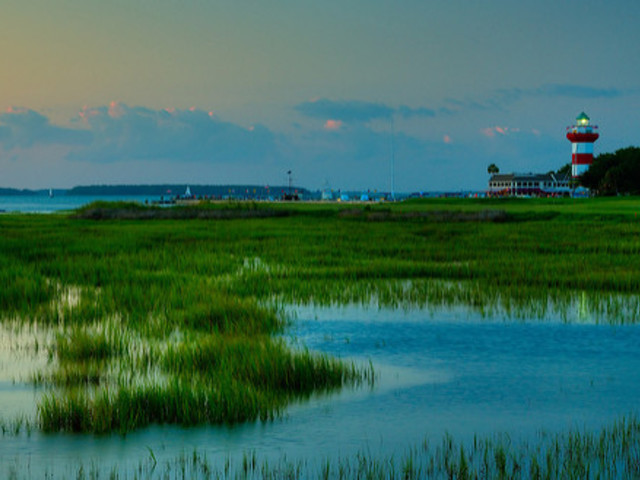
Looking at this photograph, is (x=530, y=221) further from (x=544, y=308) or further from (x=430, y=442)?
(x=430, y=442)

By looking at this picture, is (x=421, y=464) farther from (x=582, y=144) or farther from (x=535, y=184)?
(x=535, y=184)

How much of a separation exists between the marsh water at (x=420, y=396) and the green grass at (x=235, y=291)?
475mm

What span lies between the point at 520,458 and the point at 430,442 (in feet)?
3.37

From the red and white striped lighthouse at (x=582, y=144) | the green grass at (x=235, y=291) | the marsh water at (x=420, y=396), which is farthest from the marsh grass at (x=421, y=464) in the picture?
the red and white striped lighthouse at (x=582, y=144)

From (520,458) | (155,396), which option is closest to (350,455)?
(520,458)

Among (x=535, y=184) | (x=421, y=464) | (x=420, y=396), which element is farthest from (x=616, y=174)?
(x=421, y=464)

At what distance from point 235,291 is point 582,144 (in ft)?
382

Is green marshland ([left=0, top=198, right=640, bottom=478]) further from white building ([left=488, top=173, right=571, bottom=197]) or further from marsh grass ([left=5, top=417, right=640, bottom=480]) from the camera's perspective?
white building ([left=488, top=173, right=571, bottom=197])

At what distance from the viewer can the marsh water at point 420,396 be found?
24.3 ft

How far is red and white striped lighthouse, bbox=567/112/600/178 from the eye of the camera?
12231cm

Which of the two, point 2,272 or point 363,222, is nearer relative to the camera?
point 2,272

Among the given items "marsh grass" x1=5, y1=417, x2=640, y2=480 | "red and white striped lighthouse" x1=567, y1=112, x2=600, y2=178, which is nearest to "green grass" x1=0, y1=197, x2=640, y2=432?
"marsh grass" x1=5, y1=417, x2=640, y2=480

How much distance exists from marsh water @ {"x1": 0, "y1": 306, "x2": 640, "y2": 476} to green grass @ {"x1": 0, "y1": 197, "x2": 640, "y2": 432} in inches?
18.7

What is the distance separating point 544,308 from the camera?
16031mm
